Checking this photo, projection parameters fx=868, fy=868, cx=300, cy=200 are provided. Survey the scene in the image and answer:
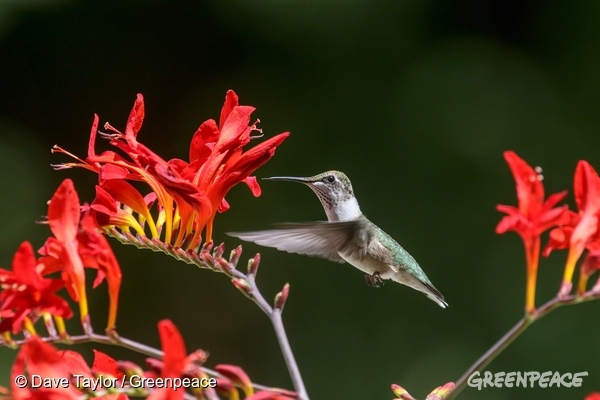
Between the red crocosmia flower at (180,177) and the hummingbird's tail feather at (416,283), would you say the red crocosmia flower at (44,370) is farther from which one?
the hummingbird's tail feather at (416,283)

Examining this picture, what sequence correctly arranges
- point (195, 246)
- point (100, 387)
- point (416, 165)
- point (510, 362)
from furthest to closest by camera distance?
point (416, 165) → point (510, 362) → point (195, 246) → point (100, 387)

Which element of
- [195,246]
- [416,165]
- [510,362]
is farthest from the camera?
[416,165]

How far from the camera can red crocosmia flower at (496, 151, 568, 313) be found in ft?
3.18

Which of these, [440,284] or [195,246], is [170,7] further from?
[195,246]

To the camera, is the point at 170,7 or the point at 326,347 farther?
the point at 170,7

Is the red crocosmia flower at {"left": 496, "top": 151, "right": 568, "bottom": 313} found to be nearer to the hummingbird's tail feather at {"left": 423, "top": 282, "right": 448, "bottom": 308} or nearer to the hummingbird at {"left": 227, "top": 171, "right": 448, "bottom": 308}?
the hummingbird at {"left": 227, "top": 171, "right": 448, "bottom": 308}

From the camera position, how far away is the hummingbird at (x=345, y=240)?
56.5 inches


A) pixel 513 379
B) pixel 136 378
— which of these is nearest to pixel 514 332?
pixel 136 378

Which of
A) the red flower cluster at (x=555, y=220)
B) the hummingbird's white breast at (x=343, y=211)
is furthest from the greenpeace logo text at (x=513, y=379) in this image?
the hummingbird's white breast at (x=343, y=211)

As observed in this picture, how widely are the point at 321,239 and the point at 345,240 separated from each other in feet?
0.22

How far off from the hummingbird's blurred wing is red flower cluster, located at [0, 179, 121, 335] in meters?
0.32

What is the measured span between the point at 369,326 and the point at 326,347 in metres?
0.19

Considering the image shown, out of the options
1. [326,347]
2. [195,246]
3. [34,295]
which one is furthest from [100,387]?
[326,347]

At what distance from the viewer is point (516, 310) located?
334 centimetres
